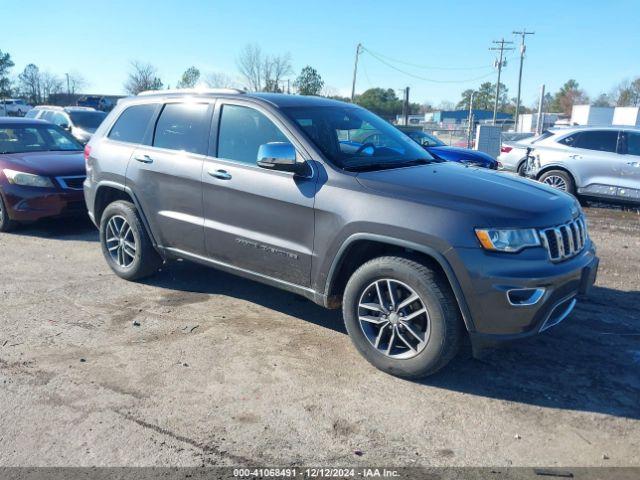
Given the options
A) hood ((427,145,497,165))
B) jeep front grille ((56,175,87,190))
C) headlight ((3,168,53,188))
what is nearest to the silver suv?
hood ((427,145,497,165))

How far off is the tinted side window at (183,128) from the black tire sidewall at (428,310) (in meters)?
1.92

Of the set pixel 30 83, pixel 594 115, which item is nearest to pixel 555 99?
pixel 594 115

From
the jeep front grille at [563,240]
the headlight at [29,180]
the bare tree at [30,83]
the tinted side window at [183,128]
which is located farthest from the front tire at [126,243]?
the bare tree at [30,83]

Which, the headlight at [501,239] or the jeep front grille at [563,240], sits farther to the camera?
the jeep front grille at [563,240]

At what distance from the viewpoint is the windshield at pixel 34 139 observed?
8586 mm

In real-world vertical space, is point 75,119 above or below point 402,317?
above

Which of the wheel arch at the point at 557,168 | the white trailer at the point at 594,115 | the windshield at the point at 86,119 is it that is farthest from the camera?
the white trailer at the point at 594,115

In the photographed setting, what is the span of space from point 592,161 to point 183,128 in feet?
27.9

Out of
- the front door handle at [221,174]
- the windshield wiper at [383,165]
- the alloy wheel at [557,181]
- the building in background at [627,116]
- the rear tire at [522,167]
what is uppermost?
the building in background at [627,116]

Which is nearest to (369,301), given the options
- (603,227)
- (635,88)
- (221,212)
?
(221,212)

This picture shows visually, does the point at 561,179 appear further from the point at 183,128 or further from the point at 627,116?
the point at 627,116

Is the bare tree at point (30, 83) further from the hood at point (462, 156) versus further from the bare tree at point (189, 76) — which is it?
the hood at point (462, 156)

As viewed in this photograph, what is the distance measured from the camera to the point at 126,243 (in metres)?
5.70

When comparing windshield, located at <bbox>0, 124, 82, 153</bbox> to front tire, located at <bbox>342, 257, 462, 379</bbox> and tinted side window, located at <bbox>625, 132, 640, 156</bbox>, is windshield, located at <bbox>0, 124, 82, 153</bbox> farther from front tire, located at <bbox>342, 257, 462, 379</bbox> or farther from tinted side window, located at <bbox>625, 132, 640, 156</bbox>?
tinted side window, located at <bbox>625, 132, 640, 156</bbox>
